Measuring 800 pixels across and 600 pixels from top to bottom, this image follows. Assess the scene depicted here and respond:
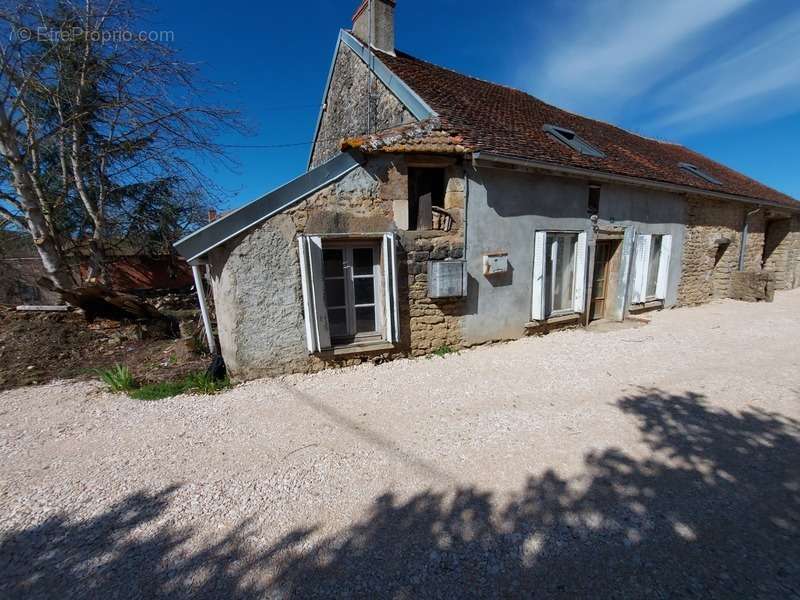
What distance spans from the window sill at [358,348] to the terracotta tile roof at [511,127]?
3.25 meters

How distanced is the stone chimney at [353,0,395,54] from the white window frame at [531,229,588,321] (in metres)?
5.88

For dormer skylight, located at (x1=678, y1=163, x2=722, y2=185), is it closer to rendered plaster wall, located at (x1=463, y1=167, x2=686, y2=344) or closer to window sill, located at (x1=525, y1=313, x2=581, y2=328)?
rendered plaster wall, located at (x1=463, y1=167, x2=686, y2=344)

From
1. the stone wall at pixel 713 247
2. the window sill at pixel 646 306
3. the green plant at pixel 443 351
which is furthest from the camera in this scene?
the stone wall at pixel 713 247

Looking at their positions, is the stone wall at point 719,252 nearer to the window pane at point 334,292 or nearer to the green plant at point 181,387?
the window pane at point 334,292

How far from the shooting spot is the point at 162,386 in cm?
410

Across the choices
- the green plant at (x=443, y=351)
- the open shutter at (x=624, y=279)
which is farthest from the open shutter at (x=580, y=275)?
the green plant at (x=443, y=351)

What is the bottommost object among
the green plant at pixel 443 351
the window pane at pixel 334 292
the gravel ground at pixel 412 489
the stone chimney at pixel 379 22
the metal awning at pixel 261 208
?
the gravel ground at pixel 412 489

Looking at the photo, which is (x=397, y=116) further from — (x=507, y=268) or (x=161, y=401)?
(x=161, y=401)

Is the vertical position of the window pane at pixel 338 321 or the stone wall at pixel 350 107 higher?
the stone wall at pixel 350 107

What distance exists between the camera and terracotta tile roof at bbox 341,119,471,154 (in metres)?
4.49

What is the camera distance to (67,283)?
23.2 ft

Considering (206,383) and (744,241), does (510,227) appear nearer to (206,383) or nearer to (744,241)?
(206,383)

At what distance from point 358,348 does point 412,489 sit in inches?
102

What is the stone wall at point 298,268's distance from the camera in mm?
4180
